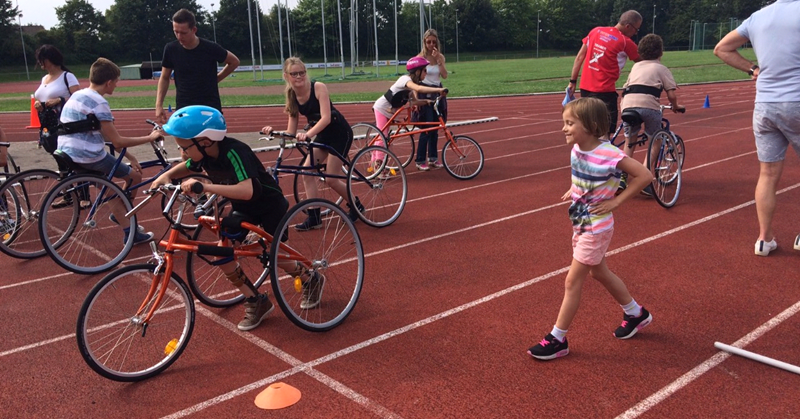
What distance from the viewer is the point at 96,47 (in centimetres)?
7638

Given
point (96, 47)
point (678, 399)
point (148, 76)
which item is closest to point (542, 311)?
point (678, 399)

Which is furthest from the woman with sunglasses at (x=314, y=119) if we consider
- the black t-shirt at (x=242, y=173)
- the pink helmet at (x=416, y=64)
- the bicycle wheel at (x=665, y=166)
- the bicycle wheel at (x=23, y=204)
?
the bicycle wheel at (x=665, y=166)

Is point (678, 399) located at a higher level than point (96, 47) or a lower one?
lower

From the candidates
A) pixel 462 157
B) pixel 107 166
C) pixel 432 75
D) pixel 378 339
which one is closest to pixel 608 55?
pixel 462 157

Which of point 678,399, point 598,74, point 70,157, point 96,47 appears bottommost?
point 678,399

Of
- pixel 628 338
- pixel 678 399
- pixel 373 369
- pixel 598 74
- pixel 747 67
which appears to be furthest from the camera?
pixel 598 74

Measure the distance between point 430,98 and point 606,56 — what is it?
2804mm

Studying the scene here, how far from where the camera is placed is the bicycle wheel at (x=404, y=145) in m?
9.23

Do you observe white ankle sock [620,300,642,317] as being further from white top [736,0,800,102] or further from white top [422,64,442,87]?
white top [422,64,442,87]

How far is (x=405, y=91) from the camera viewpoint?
913 centimetres

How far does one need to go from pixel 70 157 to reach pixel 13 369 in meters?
2.62

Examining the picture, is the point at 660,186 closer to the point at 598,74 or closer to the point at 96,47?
the point at 598,74

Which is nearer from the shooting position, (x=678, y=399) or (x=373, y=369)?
(x=678, y=399)

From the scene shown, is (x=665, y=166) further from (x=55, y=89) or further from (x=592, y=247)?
(x=55, y=89)
